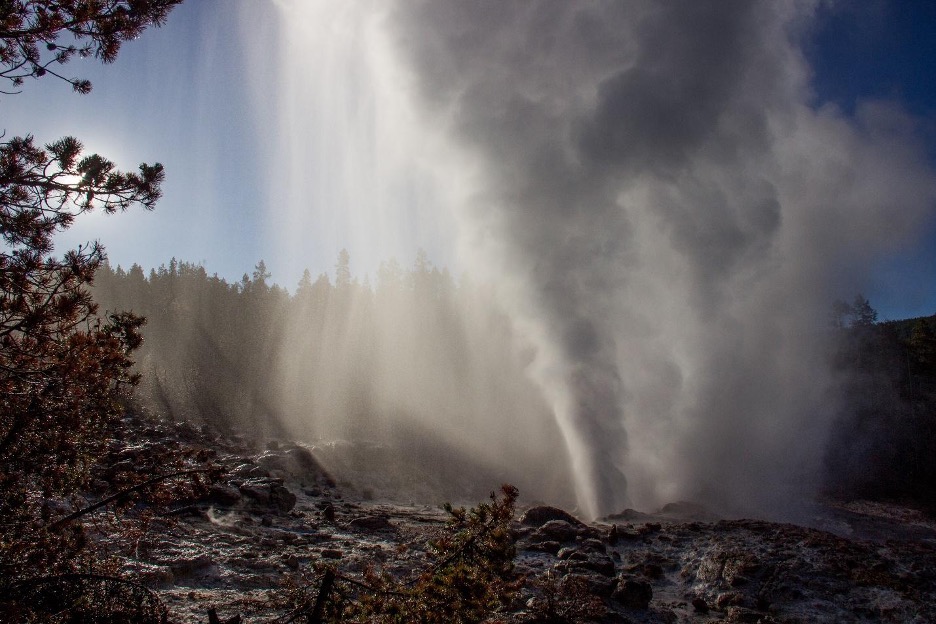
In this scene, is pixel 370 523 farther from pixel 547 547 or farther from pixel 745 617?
pixel 745 617

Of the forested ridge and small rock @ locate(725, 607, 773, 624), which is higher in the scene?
the forested ridge

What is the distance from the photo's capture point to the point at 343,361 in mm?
43219

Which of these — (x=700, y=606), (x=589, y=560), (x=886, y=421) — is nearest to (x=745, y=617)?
(x=700, y=606)

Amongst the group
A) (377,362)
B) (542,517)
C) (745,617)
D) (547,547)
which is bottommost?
(745,617)

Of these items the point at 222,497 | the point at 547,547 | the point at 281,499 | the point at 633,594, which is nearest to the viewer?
the point at 633,594

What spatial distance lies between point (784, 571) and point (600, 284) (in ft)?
47.1

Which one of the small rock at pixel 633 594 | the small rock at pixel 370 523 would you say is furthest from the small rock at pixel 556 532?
the small rock at pixel 370 523

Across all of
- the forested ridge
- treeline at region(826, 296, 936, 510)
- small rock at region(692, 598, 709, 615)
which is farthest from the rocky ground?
the forested ridge

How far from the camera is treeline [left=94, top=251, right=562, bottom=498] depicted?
2744cm

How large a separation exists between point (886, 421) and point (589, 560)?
2531 cm

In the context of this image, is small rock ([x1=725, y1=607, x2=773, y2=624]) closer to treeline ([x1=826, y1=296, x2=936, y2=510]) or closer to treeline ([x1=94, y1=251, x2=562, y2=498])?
treeline ([x1=94, y1=251, x2=562, y2=498])

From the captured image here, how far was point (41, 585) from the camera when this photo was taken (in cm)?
316

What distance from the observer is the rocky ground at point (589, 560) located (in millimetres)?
7996

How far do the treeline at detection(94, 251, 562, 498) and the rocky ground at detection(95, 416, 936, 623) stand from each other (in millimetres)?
8012
